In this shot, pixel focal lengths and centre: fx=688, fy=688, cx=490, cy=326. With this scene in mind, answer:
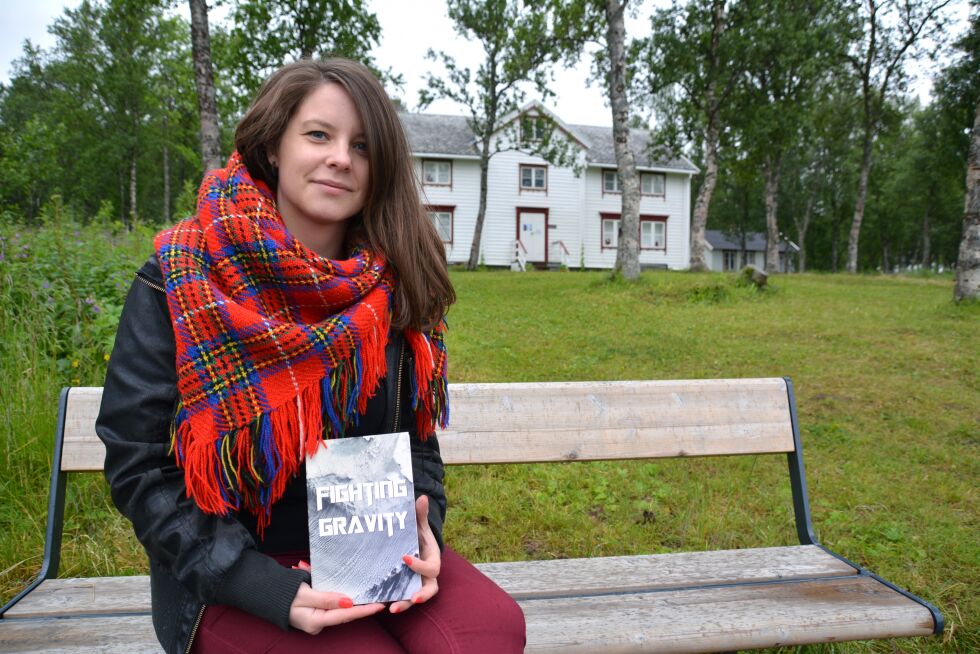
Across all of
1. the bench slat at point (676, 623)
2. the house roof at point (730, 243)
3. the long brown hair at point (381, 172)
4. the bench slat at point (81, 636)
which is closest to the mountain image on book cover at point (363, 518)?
the long brown hair at point (381, 172)

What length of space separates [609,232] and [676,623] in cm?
3077

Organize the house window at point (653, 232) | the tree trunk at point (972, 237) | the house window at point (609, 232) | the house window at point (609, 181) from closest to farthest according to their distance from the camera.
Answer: the tree trunk at point (972, 237)
the house window at point (609, 232)
the house window at point (609, 181)
the house window at point (653, 232)

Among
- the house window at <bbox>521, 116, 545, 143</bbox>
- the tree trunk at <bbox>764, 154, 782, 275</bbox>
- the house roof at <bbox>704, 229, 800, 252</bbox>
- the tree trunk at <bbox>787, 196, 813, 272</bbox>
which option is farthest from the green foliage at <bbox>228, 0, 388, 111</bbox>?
the house roof at <bbox>704, 229, 800, 252</bbox>

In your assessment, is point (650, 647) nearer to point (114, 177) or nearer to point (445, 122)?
point (445, 122)

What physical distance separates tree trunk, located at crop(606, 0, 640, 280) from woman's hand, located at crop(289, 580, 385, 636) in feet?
41.0

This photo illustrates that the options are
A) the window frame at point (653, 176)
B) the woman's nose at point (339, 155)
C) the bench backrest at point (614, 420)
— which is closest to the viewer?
the woman's nose at point (339, 155)

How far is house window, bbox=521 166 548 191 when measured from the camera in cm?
3047

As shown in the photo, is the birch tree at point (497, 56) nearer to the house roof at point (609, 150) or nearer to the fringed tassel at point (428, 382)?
the house roof at point (609, 150)

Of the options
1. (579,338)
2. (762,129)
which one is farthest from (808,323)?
(762,129)

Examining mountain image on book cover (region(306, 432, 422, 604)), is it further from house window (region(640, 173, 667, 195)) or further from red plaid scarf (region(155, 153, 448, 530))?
house window (region(640, 173, 667, 195))

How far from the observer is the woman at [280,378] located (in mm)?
1484

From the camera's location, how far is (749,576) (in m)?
2.42

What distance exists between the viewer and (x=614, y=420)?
2.71 meters

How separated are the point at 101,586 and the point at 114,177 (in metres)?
42.2
